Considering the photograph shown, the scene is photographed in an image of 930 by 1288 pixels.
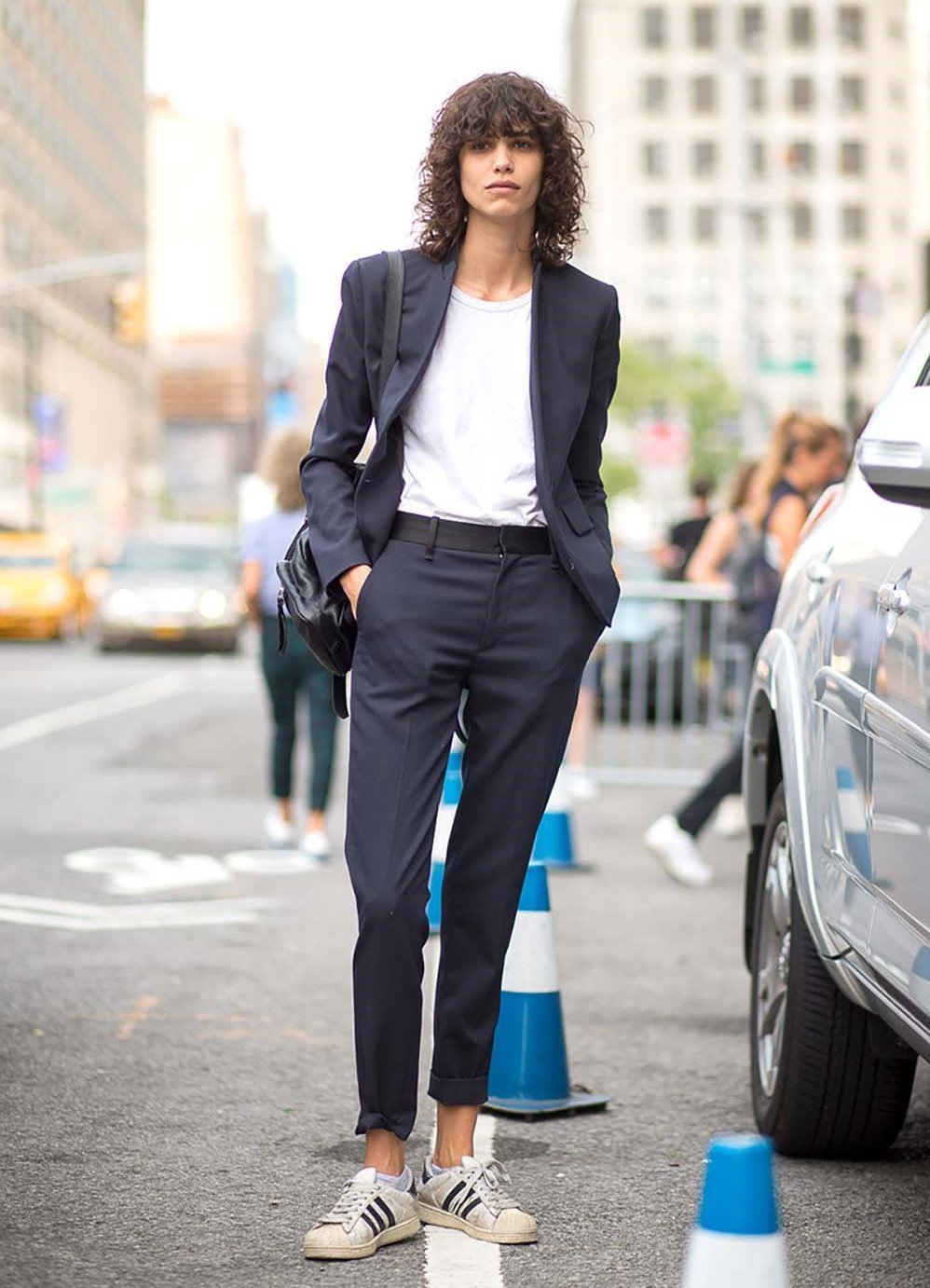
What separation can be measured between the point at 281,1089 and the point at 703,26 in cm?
11133

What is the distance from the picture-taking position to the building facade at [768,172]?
10856 centimetres

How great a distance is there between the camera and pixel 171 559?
103ft

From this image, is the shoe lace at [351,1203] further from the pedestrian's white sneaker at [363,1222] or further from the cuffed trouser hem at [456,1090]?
the cuffed trouser hem at [456,1090]

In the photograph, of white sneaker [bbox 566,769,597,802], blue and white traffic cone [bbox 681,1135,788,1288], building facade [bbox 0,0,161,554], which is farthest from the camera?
building facade [bbox 0,0,161,554]

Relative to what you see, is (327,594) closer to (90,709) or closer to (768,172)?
(90,709)

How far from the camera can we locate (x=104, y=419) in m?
101

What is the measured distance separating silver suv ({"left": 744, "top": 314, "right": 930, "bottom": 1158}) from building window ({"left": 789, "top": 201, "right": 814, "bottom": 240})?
347ft

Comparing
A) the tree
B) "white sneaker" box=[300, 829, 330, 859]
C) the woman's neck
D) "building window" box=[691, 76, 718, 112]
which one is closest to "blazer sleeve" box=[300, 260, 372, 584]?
the woman's neck

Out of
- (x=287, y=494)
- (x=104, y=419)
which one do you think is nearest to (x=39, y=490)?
(x=104, y=419)

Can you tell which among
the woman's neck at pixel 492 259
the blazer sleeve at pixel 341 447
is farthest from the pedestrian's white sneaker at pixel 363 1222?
the woman's neck at pixel 492 259

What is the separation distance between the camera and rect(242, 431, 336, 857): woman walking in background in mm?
9805

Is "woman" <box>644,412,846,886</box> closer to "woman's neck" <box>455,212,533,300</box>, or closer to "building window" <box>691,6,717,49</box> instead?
"woman's neck" <box>455,212,533,300</box>

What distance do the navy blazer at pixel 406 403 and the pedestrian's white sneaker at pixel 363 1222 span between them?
110 cm

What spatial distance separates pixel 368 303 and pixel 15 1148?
6.21ft
